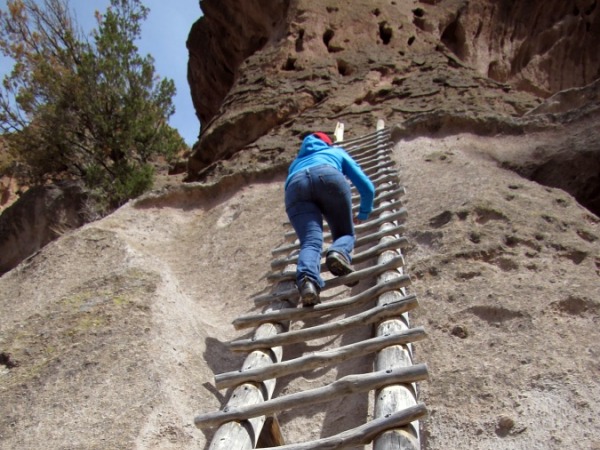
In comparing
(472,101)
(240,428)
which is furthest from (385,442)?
(472,101)

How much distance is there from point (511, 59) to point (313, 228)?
8.91 m

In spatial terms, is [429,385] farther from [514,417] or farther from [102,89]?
[102,89]

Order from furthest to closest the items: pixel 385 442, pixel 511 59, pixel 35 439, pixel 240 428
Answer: pixel 511 59
pixel 35 439
pixel 240 428
pixel 385 442

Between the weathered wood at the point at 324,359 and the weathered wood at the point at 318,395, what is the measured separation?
275 mm

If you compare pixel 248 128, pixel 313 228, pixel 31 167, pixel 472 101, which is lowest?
pixel 313 228

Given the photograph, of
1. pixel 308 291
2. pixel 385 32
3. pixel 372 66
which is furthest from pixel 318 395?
pixel 385 32

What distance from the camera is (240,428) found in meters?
2.78

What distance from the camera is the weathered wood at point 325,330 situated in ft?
11.1

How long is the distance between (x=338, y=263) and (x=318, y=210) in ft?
1.37

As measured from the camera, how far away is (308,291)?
12.2 feet

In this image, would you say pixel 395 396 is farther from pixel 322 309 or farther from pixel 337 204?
pixel 337 204

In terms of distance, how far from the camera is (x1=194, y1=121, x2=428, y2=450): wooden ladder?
2520 mm

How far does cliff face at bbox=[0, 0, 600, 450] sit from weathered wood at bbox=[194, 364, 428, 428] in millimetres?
280

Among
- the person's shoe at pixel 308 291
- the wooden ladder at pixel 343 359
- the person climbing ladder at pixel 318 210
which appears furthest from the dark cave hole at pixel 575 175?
the person's shoe at pixel 308 291
